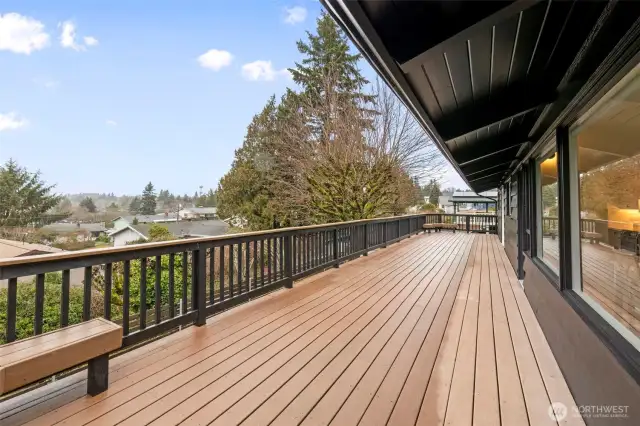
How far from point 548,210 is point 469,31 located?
241 centimetres

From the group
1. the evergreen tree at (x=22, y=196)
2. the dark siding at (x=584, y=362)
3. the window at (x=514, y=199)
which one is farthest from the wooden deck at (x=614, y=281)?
the evergreen tree at (x=22, y=196)

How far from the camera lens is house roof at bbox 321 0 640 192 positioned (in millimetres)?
1328

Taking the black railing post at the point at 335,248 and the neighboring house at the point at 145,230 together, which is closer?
the black railing post at the point at 335,248

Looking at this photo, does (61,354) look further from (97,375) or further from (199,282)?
(199,282)

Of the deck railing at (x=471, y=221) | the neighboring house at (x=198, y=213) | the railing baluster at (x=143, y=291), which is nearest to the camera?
the railing baluster at (x=143, y=291)

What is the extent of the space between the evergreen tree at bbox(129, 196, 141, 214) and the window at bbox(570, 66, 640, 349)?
40.2 m

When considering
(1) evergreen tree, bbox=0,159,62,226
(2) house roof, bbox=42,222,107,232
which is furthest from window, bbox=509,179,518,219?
(2) house roof, bbox=42,222,107,232

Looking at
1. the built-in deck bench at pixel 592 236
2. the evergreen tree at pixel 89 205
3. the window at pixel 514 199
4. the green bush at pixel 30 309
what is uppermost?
the evergreen tree at pixel 89 205
